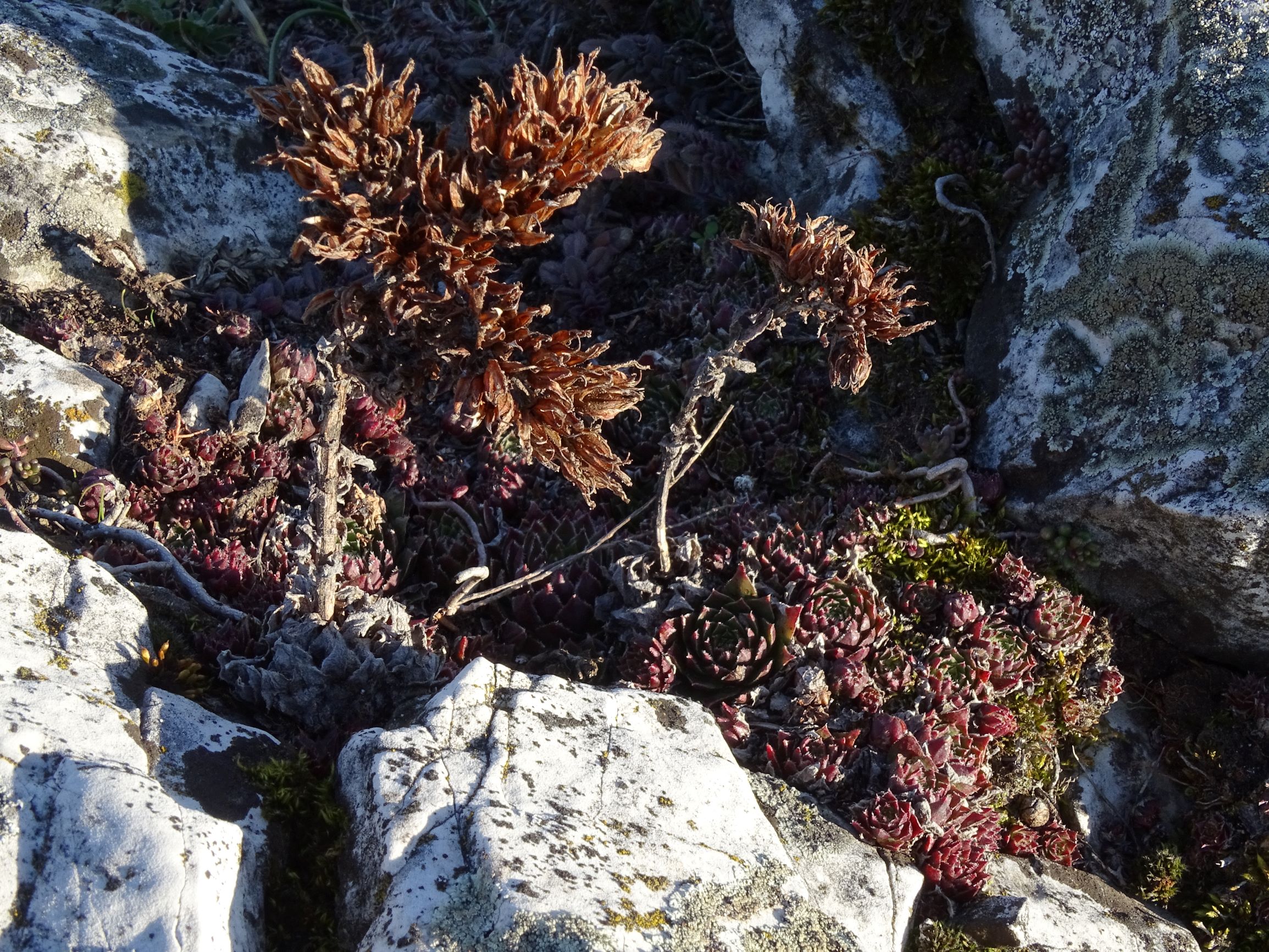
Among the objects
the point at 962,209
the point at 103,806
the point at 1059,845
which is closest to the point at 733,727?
the point at 1059,845

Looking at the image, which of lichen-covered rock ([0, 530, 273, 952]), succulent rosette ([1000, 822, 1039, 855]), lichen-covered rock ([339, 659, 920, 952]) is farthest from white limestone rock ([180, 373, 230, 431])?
succulent rosette ([1000, 822, 1039, 855])

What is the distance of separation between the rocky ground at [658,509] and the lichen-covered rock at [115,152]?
3cm

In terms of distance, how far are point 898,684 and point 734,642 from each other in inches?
31.2

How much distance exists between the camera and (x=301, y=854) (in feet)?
11.1

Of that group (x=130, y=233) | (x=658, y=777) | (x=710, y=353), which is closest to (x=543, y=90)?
(x=710, y=353)

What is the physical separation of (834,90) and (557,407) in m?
4.02

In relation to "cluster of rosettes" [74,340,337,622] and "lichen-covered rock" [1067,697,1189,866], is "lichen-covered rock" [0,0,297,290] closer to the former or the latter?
"cluster of rosettes" [74,340,337,622]

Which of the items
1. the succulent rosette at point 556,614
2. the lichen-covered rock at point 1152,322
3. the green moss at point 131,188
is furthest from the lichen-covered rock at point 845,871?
the green moss at point 131,188

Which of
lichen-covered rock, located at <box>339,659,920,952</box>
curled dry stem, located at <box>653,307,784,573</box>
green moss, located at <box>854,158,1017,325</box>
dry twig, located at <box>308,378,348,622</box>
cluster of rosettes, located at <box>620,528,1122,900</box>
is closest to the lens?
lichen-covered rock, located at <box>339,659,920,952</box>

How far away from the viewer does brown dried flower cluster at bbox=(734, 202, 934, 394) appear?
3613mm

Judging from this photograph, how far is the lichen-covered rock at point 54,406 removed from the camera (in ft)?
15.6

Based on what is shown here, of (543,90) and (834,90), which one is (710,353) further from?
(834,90)

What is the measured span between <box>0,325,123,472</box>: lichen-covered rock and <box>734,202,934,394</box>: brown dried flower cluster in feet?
11.4

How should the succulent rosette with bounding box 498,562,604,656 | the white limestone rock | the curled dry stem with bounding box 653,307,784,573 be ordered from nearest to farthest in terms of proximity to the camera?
the curled dry stem with bounding box 653,307,784,573, the succulent rosette with bounding box 498,562,604,656, the white limestone rock
